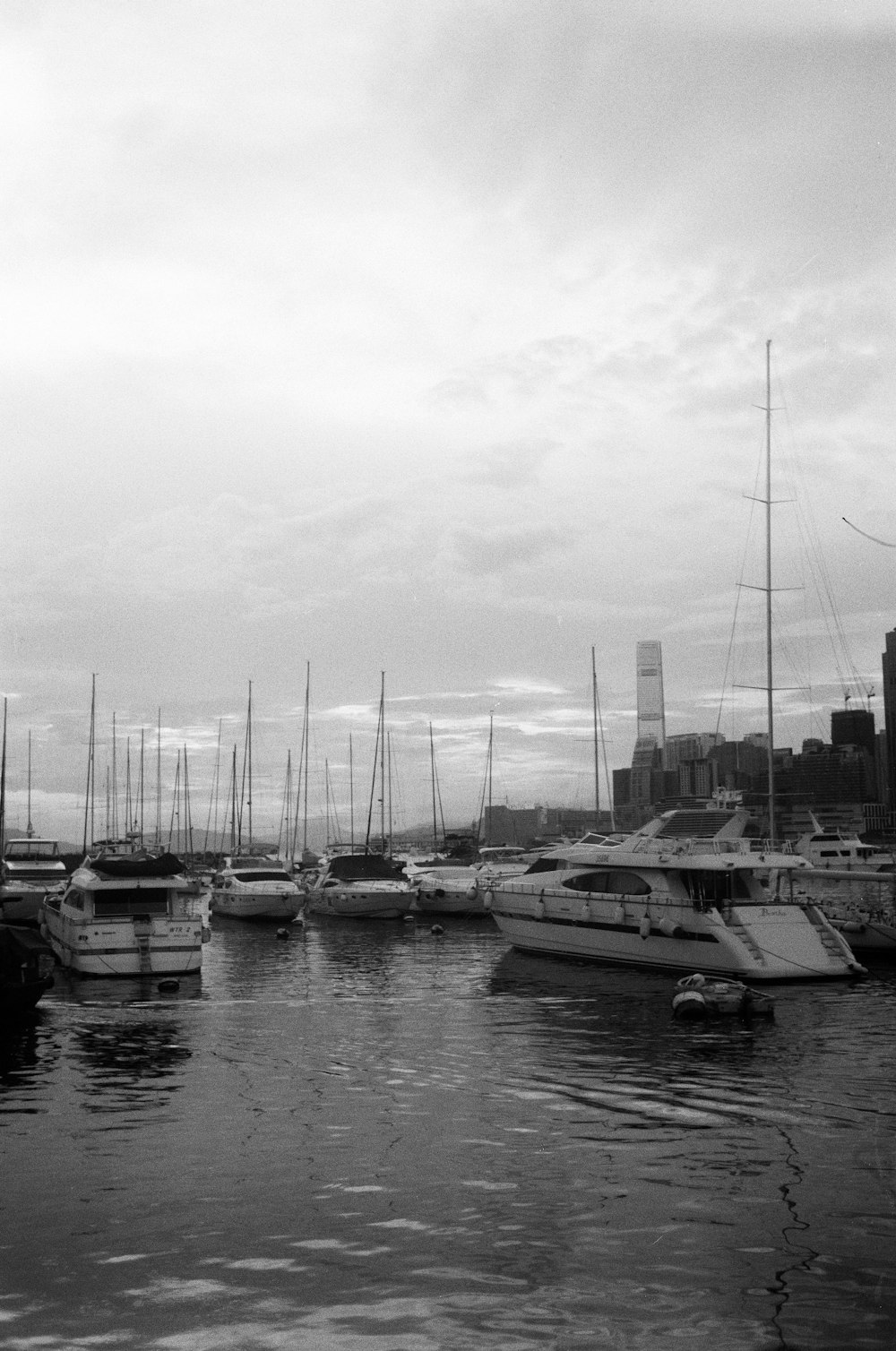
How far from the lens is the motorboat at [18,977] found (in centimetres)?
2283

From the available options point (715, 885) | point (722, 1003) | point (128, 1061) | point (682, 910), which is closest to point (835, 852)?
point (715, 885)

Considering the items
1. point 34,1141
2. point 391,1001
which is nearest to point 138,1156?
point 34,1141

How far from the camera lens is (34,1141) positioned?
14.2 metres

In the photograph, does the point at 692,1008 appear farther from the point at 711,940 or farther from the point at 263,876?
the point at 263,876

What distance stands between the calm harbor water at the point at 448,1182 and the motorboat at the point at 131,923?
447cm

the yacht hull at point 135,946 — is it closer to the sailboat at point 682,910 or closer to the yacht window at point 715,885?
the sailboat at point 682,910

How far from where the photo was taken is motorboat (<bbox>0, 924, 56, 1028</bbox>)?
899 inches

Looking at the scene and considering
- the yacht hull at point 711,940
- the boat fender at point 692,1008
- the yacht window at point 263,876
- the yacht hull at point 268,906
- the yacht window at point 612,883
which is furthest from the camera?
the yacht window at point 263,876

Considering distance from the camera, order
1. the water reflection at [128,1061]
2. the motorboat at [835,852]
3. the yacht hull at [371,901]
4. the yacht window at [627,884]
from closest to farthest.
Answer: the water reflection at [128,1061], the yacht window at [627,884], the motorboat at [835,852], the yacht hull at [371,901]

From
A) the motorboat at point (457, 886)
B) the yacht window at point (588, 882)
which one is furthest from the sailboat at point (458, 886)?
the yacht window at point (588, 882)

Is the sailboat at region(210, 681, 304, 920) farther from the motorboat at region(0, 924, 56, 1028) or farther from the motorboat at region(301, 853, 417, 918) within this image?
the motorboat at region(0, 924, 56, 1028)

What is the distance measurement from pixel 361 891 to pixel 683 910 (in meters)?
24.8

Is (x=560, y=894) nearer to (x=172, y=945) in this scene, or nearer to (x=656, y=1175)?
(x=172, y=945)

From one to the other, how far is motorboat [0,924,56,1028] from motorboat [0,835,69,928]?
11.2 m
